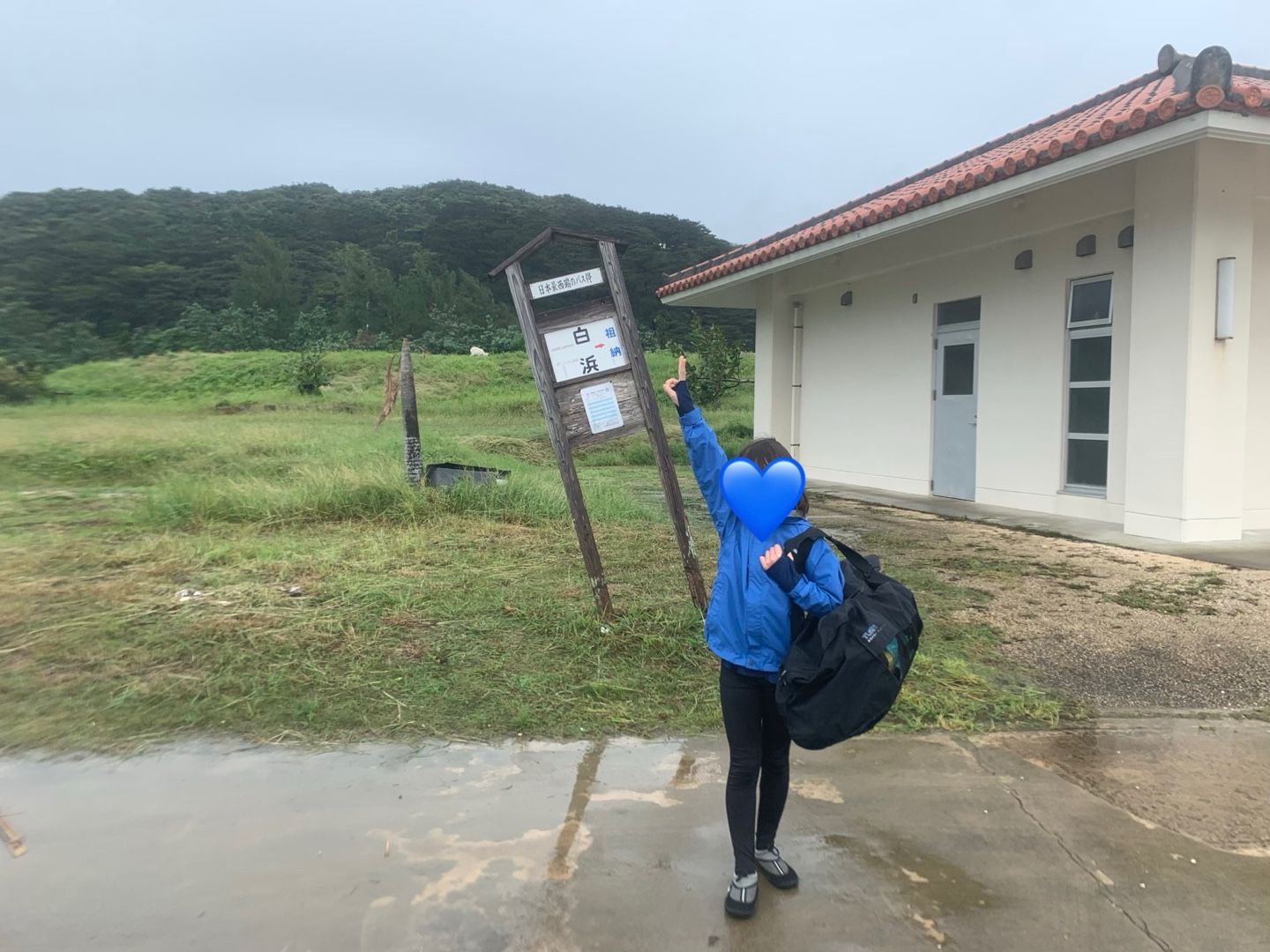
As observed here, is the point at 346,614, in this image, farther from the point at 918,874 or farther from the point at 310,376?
the point at 310,376

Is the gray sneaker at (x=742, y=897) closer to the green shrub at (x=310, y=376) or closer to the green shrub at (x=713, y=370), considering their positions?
the green shrub at (x=713, y=370)

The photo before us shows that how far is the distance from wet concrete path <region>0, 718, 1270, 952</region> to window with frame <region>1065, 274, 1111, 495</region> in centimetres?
584

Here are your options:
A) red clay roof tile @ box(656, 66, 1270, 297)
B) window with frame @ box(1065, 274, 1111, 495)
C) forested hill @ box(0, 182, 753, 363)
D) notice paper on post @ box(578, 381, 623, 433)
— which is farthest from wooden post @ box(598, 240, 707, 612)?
forested hill @ box(0, 182, 753, 363)

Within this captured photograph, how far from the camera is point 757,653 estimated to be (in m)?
2.46

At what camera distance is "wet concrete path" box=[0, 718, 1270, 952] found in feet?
7.75

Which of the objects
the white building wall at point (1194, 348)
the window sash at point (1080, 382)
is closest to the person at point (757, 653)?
the white building wall at point (1194, 348)

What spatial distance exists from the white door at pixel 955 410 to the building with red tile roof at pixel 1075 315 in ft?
0.09

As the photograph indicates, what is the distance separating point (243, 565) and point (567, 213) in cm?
7964

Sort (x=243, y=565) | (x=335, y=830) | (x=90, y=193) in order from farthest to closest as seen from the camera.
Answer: (x=90, y=193) < (x=243, y=565) < (x=335, y=830)

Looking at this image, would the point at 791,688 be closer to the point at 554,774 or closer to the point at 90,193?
the point at 554,774

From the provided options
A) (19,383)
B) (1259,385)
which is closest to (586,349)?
(1259,385)

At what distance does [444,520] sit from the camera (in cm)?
787

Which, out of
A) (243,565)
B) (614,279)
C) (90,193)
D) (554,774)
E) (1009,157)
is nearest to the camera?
(554,774)

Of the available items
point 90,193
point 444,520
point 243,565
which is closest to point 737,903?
point 243,565
